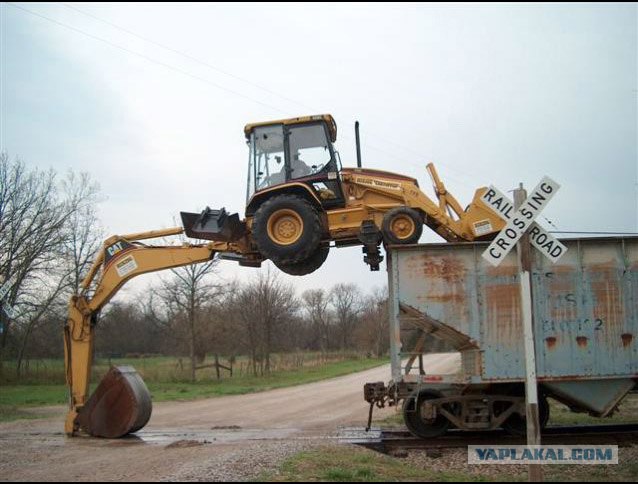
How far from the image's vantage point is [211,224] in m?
11.2

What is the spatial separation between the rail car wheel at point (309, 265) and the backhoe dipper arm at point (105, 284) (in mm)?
1880

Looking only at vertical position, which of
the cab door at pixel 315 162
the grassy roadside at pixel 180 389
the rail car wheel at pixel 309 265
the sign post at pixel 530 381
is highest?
the cab door at pixel 315 162

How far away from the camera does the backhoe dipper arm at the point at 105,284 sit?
12211mm

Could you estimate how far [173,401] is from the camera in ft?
73.2

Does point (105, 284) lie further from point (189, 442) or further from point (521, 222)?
point (521, 222)

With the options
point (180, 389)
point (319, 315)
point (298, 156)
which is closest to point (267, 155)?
point (298, 156)

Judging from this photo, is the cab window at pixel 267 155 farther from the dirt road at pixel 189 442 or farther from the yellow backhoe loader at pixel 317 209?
the dirt road at pixel 189 442

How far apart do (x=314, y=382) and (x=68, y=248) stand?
1748 cm

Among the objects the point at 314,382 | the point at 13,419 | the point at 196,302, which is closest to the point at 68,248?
the point at 196,302

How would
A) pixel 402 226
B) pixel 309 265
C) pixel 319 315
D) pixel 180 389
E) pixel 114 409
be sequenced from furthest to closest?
pixel 319 315
pixel 180 389
pixel 114 409
pixel 309 265
pixel 402 226

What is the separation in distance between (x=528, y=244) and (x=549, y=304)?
3.00 metres

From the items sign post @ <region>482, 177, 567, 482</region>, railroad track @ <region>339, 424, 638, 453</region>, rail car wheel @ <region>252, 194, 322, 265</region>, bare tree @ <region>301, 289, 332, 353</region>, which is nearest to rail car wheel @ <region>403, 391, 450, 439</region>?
railroad track @ <region>339, 424, 638, 453</region>

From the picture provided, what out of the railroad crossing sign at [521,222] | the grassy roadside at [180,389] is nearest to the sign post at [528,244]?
the railroad crossing sign at [521,222]

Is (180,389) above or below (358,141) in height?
below
